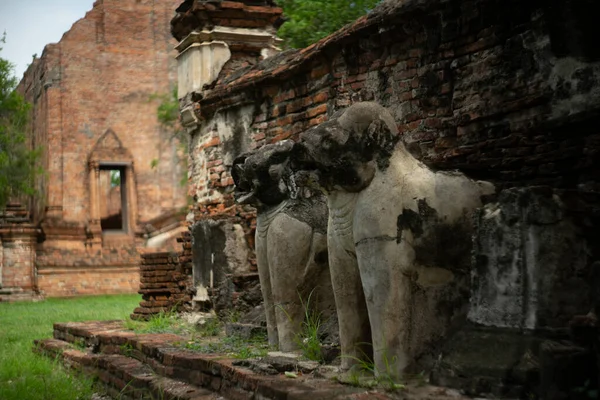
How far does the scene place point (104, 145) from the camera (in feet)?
73.8

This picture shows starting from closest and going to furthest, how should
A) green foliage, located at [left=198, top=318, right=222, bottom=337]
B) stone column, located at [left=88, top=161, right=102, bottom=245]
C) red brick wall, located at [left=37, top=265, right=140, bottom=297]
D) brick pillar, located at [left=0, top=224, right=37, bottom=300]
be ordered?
green foliage, located at [left=198, top=318, right=222, bottom=337] < brick pillar, located at [left=0, top=224, right=37, bottom=300] < red brick wall, located at [left=37, top=265, right=140, bottom=297] < stone column, located at [left=88, top=161, right=102, bottom=245]

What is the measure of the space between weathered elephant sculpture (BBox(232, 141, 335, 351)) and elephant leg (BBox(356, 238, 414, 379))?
1.31 meters

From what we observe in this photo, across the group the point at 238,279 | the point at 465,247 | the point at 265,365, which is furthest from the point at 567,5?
the point at 238,279

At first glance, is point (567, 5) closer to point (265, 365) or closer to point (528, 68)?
point (528, 68)

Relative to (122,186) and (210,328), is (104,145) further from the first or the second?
(210,328)

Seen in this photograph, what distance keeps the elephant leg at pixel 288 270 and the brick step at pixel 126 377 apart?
689 millimetres

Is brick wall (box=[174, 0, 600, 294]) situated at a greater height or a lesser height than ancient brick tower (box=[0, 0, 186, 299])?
lesser

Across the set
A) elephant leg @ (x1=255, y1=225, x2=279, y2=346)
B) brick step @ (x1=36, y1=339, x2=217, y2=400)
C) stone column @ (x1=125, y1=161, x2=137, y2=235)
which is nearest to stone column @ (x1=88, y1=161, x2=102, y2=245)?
stone column @ (x1=125, y1=161, x2=137, y2=235)

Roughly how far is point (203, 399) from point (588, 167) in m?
2.50

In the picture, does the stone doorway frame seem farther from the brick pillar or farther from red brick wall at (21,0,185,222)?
the brick pillar

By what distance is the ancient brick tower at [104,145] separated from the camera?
21.1 metres

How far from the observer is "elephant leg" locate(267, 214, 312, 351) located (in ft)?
16.5

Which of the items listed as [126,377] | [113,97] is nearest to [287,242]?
[126,377]

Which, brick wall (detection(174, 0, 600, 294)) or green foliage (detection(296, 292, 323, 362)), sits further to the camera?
green foliage (detection(296, 292, 323, 362))
